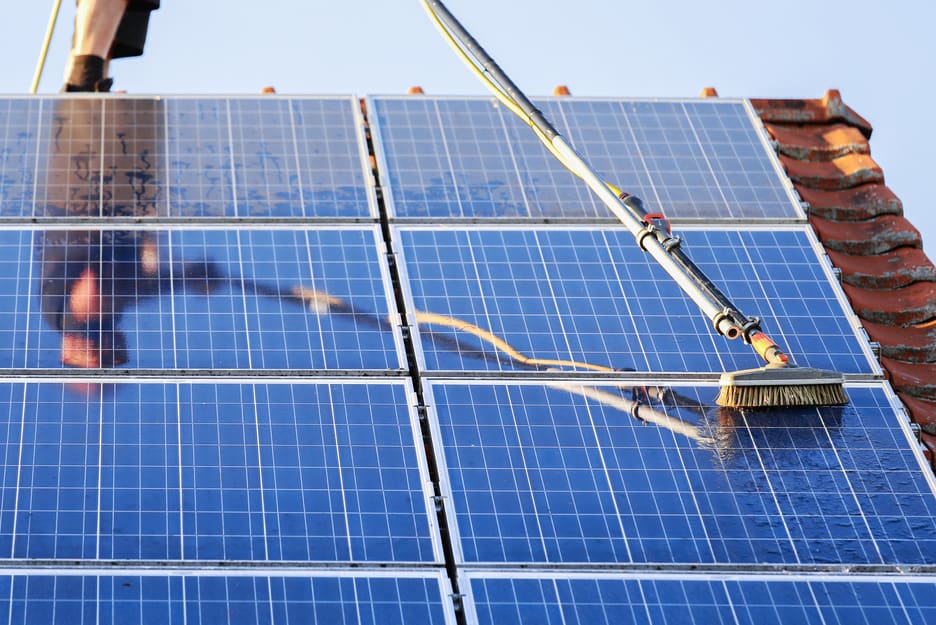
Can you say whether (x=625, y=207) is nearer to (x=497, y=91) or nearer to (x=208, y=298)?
(x=497, y=91)

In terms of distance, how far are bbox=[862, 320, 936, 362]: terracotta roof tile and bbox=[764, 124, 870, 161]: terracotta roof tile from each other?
334 centimetres

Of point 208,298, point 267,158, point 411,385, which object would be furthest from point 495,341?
point 267,158

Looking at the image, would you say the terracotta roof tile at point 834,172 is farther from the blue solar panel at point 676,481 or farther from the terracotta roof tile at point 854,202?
the blue solar panel at point 676,481

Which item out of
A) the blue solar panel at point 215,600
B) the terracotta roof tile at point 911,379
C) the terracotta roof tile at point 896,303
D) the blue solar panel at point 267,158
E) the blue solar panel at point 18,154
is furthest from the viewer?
the terracotta roof tile at point 896,303

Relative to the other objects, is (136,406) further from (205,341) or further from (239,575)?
(239,575)

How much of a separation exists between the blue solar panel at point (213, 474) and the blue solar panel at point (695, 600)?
0.87 meters

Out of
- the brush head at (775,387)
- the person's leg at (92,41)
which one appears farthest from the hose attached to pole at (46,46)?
the brush head at (775,387)

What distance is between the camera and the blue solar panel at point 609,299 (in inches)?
722

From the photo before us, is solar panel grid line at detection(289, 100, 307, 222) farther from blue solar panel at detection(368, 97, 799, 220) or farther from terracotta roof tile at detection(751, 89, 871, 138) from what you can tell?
terracotta roof tile at detection(751, 89, 871, 138)

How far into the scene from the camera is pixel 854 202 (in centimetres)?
2231

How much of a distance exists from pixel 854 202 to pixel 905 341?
2782 mm

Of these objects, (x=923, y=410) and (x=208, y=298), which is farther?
(x=923, y=410)

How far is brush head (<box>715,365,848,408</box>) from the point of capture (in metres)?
17.7

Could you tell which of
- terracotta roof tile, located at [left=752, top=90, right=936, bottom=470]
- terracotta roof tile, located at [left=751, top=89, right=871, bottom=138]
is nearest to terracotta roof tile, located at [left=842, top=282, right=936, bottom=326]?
terracotta roof tile, located at [left=752, top=90, right=936, bottom=470]
